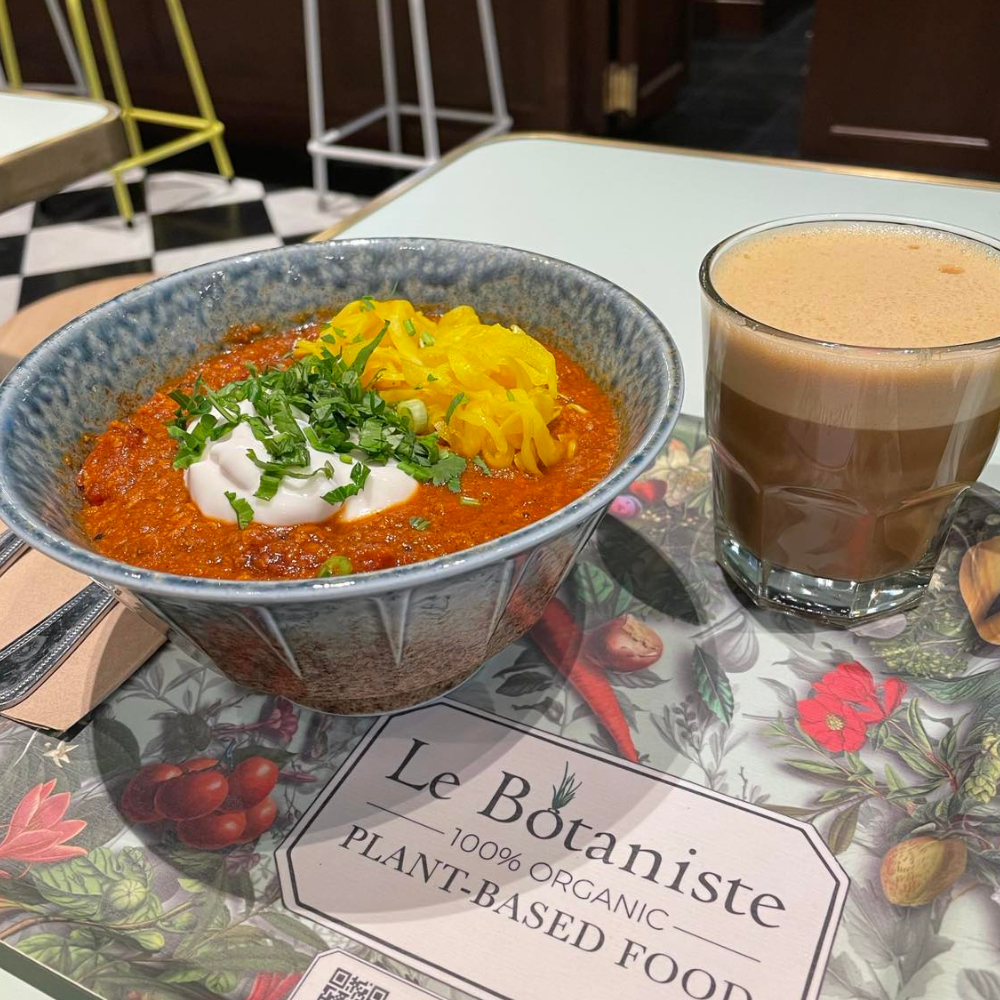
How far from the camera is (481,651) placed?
66 centimetres

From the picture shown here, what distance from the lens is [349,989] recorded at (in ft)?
1.79

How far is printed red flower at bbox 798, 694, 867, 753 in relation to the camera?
69 cm

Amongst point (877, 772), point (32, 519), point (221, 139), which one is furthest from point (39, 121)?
point (221, 139)

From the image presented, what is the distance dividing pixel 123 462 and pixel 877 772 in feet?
2.07

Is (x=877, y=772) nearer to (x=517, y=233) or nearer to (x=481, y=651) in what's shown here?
(x=481, y=651)

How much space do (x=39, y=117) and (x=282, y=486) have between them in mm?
1400

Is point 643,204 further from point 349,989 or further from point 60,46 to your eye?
point 60,46

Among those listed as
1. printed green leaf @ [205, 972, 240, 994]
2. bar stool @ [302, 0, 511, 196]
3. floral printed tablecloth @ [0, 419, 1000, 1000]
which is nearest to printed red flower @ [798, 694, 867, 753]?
floral printed tablecloth @ [0, 419, 1000, 1000]

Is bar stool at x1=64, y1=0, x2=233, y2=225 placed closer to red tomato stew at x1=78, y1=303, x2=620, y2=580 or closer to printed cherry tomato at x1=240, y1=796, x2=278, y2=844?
red tomato stew at x1=78, y1=303, x2=620, y2=580

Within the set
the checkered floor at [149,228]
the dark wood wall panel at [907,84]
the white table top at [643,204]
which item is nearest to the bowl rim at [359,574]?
the white table top at [643,204]

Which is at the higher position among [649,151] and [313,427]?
[313,427]

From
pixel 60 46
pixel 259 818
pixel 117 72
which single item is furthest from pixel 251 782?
pixel 60 46

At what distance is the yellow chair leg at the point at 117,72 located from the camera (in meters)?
3.75

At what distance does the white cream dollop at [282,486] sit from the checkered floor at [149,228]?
2.85 m
